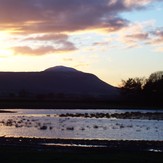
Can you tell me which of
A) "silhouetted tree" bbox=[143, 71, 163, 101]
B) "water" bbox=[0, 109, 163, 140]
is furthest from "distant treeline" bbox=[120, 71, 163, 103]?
"water" bbox=[0, 109, 163, 140]

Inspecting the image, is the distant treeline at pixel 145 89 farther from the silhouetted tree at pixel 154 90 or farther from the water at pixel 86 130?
the water at pixel 86 130

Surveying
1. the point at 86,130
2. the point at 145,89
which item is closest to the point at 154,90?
the point at 145,89

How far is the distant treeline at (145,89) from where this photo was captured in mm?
136875

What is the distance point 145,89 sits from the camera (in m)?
144

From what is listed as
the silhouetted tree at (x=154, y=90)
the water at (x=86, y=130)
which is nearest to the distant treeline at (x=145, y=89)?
the silhouetted tree at (x=154, y=90)

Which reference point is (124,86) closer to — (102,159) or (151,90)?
(151,90)

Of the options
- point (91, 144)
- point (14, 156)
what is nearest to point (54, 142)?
point (91, 144)

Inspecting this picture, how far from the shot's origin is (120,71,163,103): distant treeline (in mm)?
136875

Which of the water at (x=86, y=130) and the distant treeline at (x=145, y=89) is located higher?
the distant treeline at (x=145, y=89)

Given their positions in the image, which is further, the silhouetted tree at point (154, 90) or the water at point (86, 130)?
the silhouetted tree at point (154, 90)

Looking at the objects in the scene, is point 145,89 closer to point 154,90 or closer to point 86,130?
point 154,90

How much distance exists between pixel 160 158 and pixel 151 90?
373ft

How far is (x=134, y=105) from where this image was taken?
145 m

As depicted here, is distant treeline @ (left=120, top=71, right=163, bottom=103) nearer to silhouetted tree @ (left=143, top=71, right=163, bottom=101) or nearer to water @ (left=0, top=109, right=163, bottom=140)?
silhouetted tree @ (left=143, top=71, right=163, bottom=101)
